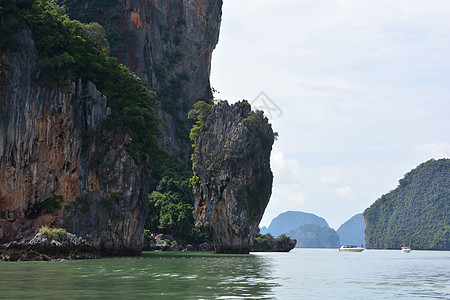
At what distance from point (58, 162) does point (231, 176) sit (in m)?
31.6

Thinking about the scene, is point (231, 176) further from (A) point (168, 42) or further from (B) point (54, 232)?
(A) point (168, 42)

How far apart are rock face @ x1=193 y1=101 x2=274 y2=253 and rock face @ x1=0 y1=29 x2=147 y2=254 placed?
2181cm

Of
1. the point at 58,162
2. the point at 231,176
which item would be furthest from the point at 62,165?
the point at 231,176

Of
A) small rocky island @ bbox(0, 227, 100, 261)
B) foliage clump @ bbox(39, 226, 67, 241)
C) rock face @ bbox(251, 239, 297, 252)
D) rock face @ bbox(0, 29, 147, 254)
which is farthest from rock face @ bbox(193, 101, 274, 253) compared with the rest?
foliage clump @ bbox(39, 226, 67, 241)

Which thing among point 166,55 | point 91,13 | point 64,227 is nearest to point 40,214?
point 64,227

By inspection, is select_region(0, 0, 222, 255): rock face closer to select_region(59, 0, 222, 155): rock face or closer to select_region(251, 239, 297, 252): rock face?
select_region(251, 239, 297, 252): rock face

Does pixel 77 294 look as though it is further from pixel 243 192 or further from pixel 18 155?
pixel 243 192

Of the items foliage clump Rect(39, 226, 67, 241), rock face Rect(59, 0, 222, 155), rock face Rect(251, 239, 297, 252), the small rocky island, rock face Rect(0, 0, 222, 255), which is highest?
rock face Rect(59, 0, 222, 155)

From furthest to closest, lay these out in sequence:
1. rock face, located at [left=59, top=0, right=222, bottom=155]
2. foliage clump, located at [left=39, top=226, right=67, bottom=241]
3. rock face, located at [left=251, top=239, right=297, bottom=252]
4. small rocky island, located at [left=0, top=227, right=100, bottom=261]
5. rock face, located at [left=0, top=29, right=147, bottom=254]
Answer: rock face, located at [left=59, top=0, right=222, bottom=155], rock face, located at [left=251, top=239, right=297, bottom=252], rock face, located at [left=0, top=29, right=147, bottom=254], foliage clump, located at [left=39, top=226, right=67, bottom=241], small rocky island, located at [left=0, top=227, right=100, bottom=261]

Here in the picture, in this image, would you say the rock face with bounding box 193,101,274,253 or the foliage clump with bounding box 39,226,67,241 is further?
the rock face with bounding box 193,101,274,253

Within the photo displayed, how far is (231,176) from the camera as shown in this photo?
270 feet

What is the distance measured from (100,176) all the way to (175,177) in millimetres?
50440

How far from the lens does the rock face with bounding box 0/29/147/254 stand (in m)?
54.2

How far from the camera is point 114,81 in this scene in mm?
66750
